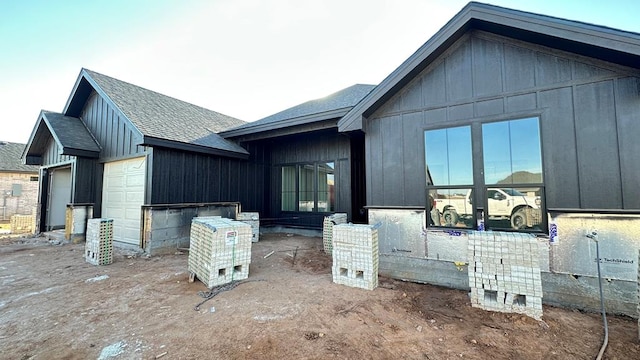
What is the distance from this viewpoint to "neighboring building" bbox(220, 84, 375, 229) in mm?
9305

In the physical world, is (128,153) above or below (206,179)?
above

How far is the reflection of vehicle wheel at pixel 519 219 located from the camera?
426cm

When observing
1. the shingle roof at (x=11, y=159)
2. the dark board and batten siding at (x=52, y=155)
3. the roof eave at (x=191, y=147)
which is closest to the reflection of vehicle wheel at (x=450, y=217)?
the roof eave at (x=191, y=147)

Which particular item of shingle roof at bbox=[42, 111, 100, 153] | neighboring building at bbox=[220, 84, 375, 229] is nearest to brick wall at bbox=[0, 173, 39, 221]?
shingle roof at bbox=[42, 111, 100, 153]

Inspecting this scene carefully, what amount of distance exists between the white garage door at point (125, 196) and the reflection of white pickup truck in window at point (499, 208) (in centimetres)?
849

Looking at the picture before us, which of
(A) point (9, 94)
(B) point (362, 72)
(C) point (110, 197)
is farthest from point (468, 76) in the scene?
(A) point (9, 94)

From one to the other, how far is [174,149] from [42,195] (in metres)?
8.80

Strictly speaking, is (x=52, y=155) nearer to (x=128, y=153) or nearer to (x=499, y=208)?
(x=128, y=153)

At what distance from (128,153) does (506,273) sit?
10.4 metres

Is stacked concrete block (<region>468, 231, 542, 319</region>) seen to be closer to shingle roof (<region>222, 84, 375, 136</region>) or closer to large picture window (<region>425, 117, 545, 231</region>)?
large picture window (<region>425, 117, 545, 231</region>)

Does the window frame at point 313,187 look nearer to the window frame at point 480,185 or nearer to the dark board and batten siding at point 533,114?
the dark board and batten siding at point 533,114

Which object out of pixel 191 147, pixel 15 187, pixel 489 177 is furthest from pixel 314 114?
pixel 15 187

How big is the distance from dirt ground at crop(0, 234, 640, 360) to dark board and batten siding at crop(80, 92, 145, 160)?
14.5 ft

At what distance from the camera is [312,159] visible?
34.5ft
